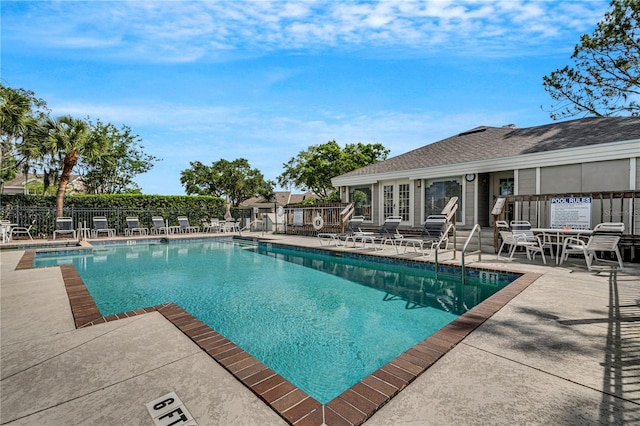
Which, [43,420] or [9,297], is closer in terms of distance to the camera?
[43,420]

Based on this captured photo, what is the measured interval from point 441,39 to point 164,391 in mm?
11276

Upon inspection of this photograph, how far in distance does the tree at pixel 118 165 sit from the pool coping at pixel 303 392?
27707 mm

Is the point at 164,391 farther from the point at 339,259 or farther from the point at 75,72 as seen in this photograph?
the point at 75,72

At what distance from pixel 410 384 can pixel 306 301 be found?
3273 mm

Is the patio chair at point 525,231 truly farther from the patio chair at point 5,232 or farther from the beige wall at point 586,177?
the patio chair at point 5,232

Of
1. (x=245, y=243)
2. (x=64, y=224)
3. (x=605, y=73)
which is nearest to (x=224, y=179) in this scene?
(x=64, y=224)

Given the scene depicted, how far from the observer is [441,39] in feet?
31.8

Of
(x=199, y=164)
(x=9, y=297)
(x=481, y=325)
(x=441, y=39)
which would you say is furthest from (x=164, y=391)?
(x=199, y=164)

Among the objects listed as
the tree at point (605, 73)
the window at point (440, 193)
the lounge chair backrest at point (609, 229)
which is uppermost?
the tree at point (605, 73)

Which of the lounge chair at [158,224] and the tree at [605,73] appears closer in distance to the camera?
the tree at [605,73]

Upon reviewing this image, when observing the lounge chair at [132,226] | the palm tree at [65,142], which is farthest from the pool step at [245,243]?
the palm tree at [65,142]

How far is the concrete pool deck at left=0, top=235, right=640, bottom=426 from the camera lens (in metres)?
1.77

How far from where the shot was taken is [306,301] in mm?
5227

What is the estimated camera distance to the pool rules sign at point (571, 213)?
728 cm
